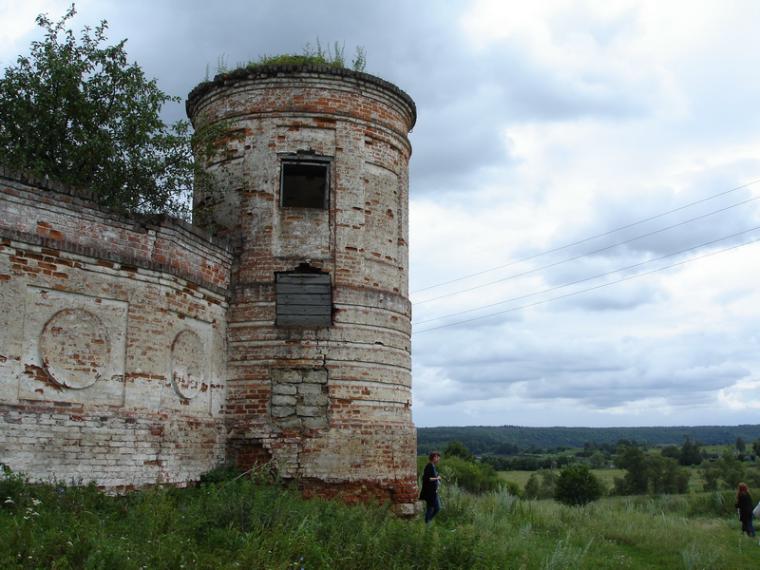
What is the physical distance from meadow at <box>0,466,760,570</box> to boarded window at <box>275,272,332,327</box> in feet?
9.50

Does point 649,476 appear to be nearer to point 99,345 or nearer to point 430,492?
point 430,492

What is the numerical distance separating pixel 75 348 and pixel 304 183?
315 inches

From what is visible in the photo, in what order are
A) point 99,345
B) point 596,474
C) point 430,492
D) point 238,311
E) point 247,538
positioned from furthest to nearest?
point 596,474, point 238,311, point 430,492, point 99,345, point 247,538

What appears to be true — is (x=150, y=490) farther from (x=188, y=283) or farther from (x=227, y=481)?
(x=188, y=283)

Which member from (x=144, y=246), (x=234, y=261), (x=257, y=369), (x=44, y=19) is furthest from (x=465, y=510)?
(x=44, y=19)

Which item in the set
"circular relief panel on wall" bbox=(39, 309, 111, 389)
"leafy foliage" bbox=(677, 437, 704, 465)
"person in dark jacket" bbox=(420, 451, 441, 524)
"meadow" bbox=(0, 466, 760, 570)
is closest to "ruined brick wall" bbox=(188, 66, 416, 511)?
"person in dark jacket" bbox=(420, 451, 441, 524)

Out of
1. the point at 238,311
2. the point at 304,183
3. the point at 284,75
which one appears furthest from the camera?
the point at 304,183

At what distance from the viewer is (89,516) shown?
8422mm

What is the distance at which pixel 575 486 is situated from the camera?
37156 millimetres

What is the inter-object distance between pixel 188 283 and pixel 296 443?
3.32 metres

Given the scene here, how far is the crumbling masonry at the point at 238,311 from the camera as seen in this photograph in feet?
31.6

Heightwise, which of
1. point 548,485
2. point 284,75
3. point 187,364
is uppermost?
point 284,75

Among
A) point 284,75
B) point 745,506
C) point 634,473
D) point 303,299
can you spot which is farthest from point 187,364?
point 634,473

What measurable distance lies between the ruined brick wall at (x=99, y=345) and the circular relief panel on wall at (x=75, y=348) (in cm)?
1
